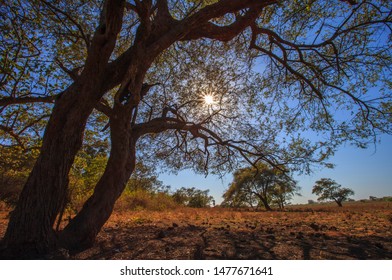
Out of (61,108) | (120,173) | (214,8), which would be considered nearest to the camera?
(61,108)

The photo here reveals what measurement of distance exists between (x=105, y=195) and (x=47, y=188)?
1375 millimetres

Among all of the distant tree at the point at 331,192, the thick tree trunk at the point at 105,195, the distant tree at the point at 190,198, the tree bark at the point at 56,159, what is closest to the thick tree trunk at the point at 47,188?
the tree bark at the point at 56,159

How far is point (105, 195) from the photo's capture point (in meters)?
5.47

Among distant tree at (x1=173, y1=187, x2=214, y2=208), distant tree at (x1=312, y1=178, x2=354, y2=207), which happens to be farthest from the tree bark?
distant tree at (x1=312, y1=178, x2=354, y2=207)

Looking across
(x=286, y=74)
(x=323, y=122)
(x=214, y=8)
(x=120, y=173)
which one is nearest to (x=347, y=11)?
(x=286, y=74)

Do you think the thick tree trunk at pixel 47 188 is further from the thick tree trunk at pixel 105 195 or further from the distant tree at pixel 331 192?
the distant tree at pixel 331 192

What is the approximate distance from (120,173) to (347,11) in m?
8.56

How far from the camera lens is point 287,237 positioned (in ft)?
18.6

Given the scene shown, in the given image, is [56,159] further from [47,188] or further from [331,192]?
[331,192]

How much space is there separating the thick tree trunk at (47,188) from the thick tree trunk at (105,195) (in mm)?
578

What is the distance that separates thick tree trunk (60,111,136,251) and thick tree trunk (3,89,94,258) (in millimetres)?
578

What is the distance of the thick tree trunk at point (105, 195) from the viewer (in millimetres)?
4918

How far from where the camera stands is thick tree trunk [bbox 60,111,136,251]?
4918mm

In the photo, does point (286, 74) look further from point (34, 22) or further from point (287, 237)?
point (34, 22)
